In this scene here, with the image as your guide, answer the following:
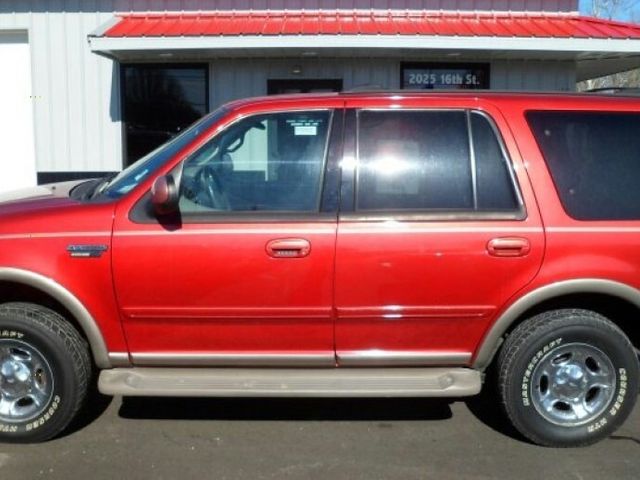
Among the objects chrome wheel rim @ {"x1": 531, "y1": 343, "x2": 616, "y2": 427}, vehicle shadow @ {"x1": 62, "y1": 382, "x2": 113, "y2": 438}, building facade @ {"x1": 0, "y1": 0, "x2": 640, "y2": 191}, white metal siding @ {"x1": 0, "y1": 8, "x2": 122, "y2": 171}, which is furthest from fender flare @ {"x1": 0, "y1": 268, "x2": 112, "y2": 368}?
white metal siding @ {"x1": 0, "y1": 8, "x2": 122, "y2": 171}

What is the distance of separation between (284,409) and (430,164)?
1783 mm

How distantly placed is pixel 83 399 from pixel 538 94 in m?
3.03

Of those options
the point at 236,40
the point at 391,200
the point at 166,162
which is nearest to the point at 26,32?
the point at 236,40

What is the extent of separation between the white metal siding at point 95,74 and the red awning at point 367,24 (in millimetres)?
258

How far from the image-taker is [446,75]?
1084cm

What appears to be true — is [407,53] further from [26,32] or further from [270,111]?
[270,111]

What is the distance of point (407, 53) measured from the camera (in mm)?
10148

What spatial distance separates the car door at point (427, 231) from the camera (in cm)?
373

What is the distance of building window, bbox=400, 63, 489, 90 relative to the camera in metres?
10.7

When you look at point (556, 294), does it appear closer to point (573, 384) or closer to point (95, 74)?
point (573, 384)

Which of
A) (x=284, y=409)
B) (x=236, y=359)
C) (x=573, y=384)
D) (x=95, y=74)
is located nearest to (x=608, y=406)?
(x=573, y=384)

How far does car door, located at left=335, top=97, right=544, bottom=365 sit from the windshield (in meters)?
0.79

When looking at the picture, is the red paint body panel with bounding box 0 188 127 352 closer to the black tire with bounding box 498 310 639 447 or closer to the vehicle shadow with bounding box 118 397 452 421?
the vehicle shadow with bounding box 118 397 452 421

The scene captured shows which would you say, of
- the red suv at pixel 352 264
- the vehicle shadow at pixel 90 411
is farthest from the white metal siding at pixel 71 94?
the red suv at pixel 352 264
